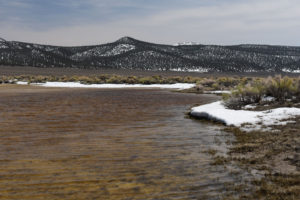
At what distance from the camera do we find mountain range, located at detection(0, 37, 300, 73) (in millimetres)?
105438

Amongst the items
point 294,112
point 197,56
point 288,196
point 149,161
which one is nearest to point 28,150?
point 149,161

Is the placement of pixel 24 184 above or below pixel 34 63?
below

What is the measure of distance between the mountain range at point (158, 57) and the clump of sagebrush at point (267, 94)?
287 ft

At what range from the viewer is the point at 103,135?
28.5 feet

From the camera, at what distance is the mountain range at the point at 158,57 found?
10544cm

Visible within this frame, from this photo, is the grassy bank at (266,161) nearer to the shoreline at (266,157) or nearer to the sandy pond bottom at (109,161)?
the shoreline at (266,157)

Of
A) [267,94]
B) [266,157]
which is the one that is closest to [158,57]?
[267,94]

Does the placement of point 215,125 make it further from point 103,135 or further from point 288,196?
point 288,196

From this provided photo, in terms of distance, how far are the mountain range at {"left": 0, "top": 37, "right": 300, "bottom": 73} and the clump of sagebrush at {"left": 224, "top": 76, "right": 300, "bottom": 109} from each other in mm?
87521

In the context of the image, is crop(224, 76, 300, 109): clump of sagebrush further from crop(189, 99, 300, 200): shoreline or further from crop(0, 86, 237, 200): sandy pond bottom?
crop(0, 86, 237, 200): sandy pond bottom

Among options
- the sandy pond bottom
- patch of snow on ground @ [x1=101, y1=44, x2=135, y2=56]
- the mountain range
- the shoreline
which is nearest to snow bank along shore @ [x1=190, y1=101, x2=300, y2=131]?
the shoreline

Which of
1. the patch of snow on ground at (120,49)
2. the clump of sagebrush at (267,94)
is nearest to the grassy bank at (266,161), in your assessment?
A: the clump of sagebrush at (267,94)

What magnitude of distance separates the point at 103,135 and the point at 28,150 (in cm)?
234

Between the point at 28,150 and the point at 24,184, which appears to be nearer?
the point at 24,184
